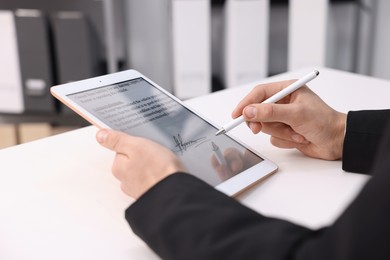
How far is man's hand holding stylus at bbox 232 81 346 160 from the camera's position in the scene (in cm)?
82

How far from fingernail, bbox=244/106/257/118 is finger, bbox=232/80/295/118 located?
0.05m

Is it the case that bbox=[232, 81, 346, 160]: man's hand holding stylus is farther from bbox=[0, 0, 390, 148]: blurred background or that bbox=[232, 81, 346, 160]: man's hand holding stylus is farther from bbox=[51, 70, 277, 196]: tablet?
bbox=[0, 0, 390, 148]: blurred background

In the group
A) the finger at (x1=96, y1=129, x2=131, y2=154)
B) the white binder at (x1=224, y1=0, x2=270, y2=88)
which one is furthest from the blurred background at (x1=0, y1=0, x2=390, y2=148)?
the finger at (x1=96, y1=129, x2=131, y2=154)

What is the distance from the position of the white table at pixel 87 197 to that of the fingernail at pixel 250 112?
8 centimetres

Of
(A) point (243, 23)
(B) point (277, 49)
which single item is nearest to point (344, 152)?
(A) point (243, 23)

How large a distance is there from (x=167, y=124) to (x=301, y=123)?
210 millimetres

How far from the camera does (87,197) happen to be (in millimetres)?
735

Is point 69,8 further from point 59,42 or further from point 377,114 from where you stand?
point 377,114

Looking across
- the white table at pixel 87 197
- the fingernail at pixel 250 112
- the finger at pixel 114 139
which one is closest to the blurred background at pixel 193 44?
the white table at pixel 87 197

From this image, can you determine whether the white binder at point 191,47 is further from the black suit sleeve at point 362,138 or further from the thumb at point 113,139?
the thumb at point 113,139

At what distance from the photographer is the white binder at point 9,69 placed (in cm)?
197

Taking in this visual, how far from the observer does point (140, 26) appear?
8.09 ft

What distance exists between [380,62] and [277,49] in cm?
54
